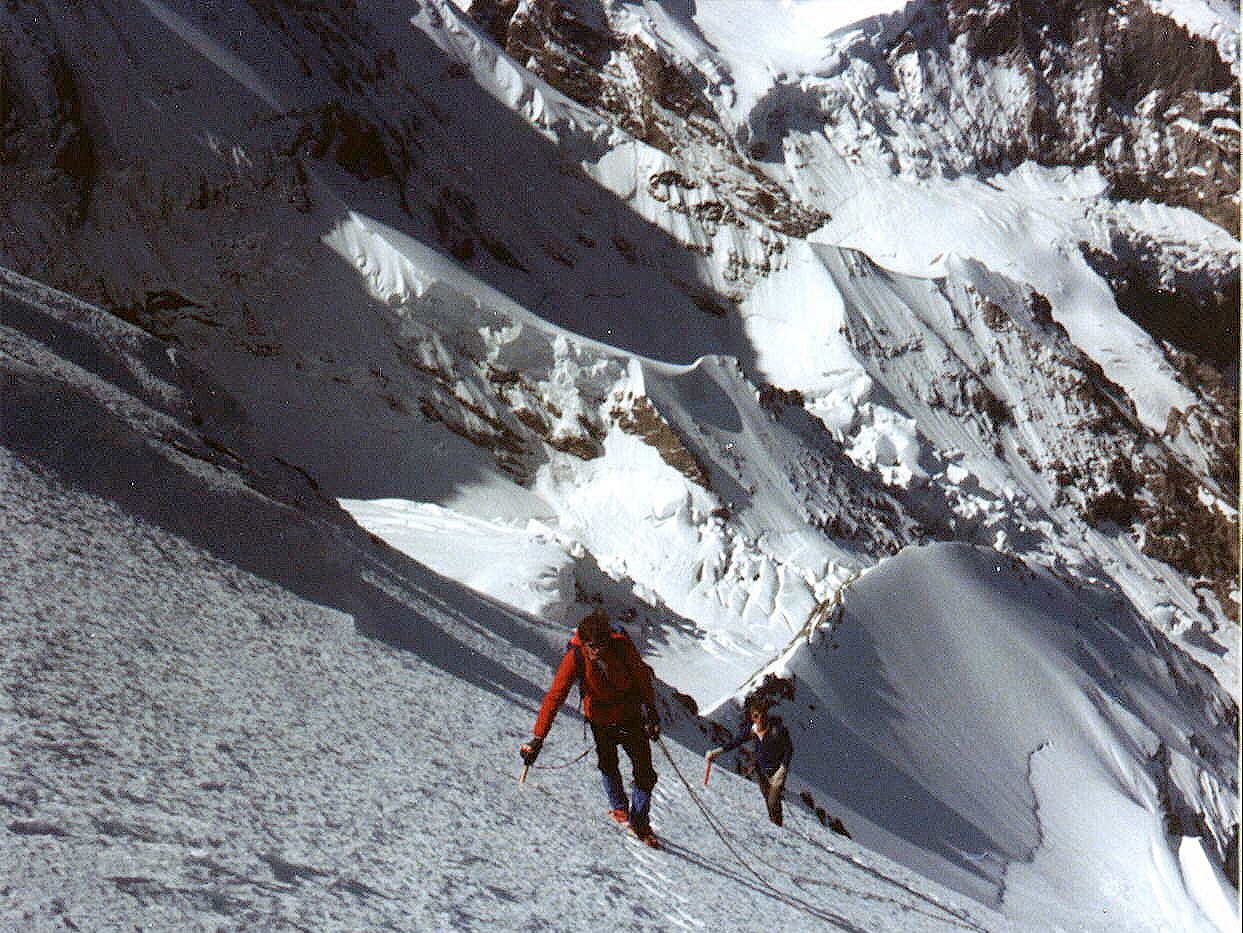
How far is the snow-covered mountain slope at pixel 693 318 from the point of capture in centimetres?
2384

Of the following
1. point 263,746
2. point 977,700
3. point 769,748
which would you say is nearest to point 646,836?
point 263,746

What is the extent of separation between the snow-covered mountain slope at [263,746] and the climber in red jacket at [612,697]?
0.32 meters

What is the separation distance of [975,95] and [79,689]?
212ft

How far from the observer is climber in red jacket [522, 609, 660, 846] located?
18.5 ft

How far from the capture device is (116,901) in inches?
126

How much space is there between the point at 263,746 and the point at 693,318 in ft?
125

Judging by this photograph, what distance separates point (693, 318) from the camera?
4250 cm

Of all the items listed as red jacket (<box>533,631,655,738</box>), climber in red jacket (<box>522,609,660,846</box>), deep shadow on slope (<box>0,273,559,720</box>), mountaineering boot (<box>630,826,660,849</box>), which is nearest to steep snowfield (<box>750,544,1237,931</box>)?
deep shadow on slope (<box>0,273,559,720</box>)

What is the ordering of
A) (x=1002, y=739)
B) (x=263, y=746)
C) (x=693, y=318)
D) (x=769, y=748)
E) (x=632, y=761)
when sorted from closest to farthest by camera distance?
(x=263, y=746), (x=632, y=761), (x=769, y=748), (x=1002, y=739), (x=693, y=318)

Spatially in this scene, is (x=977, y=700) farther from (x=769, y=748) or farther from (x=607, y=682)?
(x=607, y=682)

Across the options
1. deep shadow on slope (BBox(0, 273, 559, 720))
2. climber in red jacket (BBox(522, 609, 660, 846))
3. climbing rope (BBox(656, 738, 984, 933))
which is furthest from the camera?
deep shadow on slope (BBox(0, 273, 559, 720))

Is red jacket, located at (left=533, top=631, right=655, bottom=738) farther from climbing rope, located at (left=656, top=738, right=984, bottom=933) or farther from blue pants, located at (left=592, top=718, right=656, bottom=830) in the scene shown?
climbing rope, located at (left=656, top=738, right=984, bottom=933)

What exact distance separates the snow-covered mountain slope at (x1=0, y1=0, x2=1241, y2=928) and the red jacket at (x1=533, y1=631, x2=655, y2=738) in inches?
165

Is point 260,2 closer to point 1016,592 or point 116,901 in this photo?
point 1016,592
